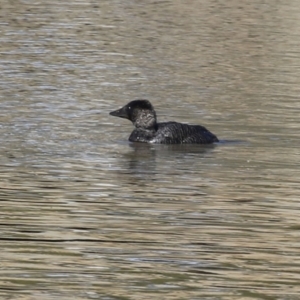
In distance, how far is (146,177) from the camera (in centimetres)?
1495

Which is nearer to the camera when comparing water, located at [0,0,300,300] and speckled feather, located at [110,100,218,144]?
water, located at [0,0,300,300]

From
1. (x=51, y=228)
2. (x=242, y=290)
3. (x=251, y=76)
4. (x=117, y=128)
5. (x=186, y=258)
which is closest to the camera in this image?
(x=242, y=290)

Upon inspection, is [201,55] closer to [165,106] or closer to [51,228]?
[165,106]

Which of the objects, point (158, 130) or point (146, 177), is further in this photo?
point (158, 130)

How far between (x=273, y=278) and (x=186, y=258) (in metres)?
0.90

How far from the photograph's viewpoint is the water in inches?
381

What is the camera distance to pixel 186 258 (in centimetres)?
1023

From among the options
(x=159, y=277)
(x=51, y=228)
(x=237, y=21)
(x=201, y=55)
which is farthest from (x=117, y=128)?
(x=237, y=21)

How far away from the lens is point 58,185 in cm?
1399

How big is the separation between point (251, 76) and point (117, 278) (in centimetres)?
1889

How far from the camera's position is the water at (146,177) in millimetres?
9680

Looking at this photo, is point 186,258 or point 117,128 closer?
point 186,258

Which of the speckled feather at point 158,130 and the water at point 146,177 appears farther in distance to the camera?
the speckled feather at point 158,130

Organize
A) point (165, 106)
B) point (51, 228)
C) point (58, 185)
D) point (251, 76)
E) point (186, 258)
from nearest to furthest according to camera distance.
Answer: point (186, 258), point (51, 228), point (58, 185), point (165, 106), point (251, 76)
